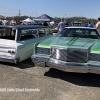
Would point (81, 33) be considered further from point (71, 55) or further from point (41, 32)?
point (41, 32)

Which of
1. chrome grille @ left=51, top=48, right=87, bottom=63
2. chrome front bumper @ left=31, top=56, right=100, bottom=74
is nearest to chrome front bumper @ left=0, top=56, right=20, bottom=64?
chrome front bumper @ left=31, top=56, right=100, bottom=74

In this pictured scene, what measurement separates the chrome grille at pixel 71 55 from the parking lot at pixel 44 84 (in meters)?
0.61

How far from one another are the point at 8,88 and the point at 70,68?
1637mm

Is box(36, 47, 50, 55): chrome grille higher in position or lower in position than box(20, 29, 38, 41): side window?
lower

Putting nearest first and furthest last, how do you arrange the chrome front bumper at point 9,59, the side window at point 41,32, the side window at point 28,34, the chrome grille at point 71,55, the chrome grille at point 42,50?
the chrome grille at point 71,55, the chrome grille at point 42,50, the chrome front bumper at point 9,59, the side window at point 28,34, the side window at point 41,32

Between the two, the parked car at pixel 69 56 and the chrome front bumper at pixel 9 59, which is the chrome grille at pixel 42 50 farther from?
the chrome front bumper at pixel 9 59

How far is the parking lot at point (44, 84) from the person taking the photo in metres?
4.04

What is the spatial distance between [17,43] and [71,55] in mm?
2073

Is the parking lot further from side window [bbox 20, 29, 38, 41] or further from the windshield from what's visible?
the windshield

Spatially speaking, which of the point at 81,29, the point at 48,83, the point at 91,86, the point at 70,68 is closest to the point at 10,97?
the point at 48,83

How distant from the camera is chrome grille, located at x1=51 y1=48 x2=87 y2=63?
4.80 m

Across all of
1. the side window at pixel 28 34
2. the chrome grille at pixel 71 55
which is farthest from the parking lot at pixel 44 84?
the side window at pixel 28 34

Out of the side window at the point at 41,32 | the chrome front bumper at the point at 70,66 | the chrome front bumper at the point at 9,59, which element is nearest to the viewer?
the chrome front bumper at the point at 70,66

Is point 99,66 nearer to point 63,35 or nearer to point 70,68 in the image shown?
point 70,68
